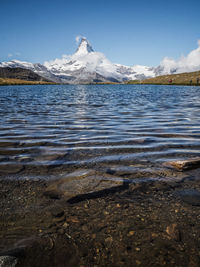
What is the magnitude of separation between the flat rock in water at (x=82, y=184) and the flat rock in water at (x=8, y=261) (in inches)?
Result: 70.6

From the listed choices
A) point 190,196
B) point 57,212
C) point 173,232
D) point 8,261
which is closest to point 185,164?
point 190,196

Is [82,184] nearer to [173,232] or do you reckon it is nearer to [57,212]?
[57,212]

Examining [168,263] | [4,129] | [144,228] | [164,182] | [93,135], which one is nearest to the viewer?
[168,263]

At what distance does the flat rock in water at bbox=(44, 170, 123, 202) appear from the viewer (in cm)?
459

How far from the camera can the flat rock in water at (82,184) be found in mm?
4586

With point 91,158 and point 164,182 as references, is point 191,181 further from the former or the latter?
point 91,158

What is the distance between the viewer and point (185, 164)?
5832 millimetres

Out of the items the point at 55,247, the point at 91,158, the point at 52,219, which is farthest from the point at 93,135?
the point at 55,247

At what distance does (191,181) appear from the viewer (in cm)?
515

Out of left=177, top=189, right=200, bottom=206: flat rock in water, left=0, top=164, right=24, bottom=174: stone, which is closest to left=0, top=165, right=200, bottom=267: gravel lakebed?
left=177, top=189, right=200, bottom=206: flat rock in water

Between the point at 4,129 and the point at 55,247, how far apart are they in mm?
9771

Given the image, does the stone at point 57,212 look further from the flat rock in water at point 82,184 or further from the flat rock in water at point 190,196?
the flat rock in water at point 190,196

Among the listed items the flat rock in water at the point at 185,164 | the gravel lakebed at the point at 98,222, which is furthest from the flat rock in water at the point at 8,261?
the flat rock in water at the point at 185,164

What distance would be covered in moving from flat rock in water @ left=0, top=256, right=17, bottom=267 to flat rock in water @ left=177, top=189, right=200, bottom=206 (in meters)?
3.50
